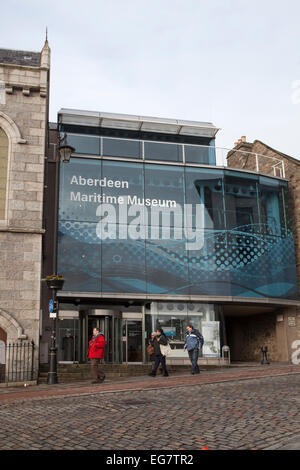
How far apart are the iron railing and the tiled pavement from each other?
3.02 m

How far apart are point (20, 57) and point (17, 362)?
42.2 ft

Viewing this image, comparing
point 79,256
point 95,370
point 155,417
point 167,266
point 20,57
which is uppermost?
point 20,57

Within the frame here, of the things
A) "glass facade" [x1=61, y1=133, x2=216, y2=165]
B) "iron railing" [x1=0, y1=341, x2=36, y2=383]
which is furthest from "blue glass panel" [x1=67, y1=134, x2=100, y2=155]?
"iron railing" [x1=0, y1=341, x2=36, y2=383]

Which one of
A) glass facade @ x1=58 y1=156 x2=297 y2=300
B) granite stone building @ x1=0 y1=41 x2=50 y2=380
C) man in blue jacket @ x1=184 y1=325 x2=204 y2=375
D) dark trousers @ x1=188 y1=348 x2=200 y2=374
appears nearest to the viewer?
granite stone building @ x1=0 y1=41 x2=50 y2=380

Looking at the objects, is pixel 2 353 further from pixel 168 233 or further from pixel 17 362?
pixel 168 233

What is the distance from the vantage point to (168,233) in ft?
81.6

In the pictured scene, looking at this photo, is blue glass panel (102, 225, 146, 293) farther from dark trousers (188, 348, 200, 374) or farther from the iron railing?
the iron railing

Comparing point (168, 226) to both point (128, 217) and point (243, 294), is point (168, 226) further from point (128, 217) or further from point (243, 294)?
point (243, 294)

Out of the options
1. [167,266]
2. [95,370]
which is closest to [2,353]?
[95,370]

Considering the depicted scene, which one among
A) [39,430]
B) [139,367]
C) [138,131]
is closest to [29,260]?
[139,367]

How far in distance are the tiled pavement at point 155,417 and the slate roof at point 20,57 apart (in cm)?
1376

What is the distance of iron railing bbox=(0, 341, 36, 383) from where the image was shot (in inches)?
638

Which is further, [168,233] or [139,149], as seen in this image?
[139,149]

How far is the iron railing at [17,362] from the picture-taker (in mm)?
16203
